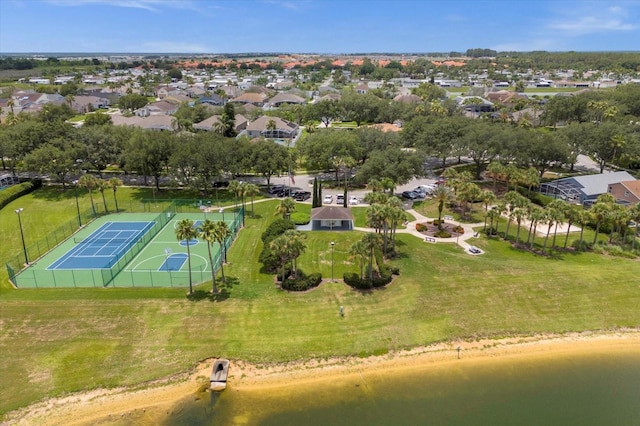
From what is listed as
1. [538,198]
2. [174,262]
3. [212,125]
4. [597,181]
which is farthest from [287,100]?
[174,262]

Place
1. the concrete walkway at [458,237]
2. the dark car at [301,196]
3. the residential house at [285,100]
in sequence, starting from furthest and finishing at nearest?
the residential house at [285,100] → the dark car at [301,196] → the concrete walkway at [458,237]

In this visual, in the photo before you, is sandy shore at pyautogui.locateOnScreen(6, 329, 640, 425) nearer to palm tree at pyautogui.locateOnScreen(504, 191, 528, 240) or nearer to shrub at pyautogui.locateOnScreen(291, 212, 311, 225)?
palm tree at pyautogui.locateOnScreen(504, 191, 528, 240)

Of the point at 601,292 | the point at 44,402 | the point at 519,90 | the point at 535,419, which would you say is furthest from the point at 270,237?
the point at 519,90

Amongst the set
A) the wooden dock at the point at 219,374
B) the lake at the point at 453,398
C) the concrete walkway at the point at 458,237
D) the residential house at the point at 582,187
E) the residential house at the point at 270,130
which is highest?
the residential house at the point at 270,130

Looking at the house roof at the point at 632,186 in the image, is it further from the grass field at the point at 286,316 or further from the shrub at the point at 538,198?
the grass field at the point at 286,316

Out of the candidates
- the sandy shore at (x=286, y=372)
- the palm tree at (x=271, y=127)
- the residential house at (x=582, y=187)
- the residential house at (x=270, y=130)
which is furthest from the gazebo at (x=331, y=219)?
the residential house at (x=270, y=130)

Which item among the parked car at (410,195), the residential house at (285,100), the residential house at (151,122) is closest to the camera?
the parked car at (410,195)
